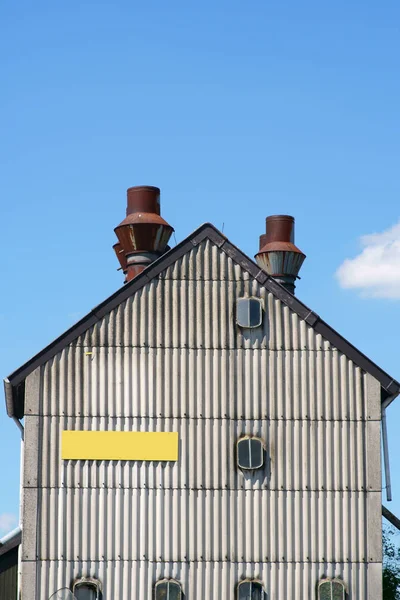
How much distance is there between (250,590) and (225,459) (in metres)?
3.49

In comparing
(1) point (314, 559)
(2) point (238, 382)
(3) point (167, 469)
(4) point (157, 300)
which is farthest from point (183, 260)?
(1) point (314, 559)

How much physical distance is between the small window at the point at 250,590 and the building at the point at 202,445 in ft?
0.12

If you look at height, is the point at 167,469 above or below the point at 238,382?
below

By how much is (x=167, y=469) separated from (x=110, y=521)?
6.65ft

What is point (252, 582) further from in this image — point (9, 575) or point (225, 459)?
point (9, 575)

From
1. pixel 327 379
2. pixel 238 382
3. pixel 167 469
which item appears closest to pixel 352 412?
pixel 327 379

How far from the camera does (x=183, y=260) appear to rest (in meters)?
32.5

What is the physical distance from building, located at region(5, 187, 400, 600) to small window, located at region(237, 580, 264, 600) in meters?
0.04

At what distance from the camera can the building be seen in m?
31.2

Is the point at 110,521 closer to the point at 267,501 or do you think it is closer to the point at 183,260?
the point at 267,501

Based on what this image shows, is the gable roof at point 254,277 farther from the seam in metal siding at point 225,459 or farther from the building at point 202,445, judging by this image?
the seam in metal siding at point 225,459

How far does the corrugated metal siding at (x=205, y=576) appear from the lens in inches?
1218

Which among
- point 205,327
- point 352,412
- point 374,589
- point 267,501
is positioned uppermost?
point 205,327

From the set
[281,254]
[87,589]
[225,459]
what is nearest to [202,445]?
[225,459]
